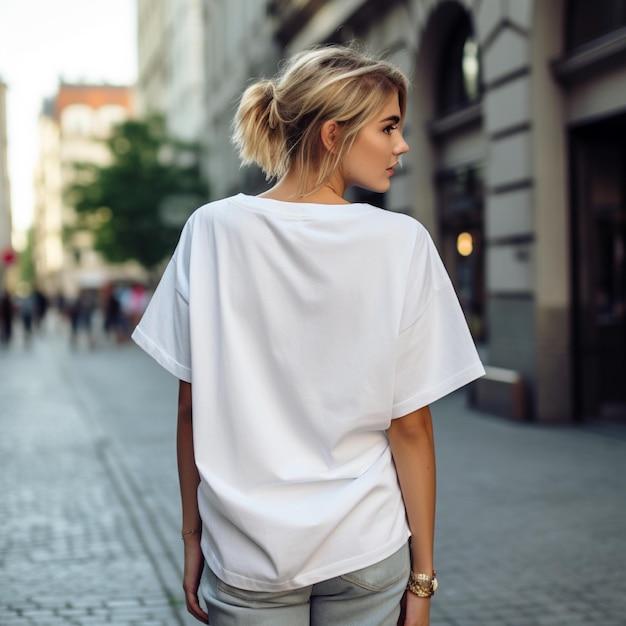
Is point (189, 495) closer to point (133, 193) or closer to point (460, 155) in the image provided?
point (460, 155)

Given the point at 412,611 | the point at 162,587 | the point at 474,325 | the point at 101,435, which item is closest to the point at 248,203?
the point at 412,611

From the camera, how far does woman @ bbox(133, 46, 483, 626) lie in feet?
5.36

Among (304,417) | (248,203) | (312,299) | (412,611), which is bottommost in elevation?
(412,611)

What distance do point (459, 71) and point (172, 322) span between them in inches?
459

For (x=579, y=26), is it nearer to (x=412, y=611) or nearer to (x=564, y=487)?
(x=564, y=487)

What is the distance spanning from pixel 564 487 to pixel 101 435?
17.1 feet

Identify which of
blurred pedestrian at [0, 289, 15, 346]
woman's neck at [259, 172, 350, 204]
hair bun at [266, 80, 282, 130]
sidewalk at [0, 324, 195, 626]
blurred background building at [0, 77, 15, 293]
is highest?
blurred background building at [0, 77, 15, 293]

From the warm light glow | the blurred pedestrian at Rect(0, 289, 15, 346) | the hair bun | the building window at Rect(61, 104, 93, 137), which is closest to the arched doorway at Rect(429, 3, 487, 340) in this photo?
the warm light glow

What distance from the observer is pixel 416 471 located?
172cm

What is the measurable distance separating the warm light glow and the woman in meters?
11.3

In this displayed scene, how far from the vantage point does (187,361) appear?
178cm

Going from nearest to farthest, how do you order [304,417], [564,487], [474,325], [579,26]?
1. [304,417]
2. [564,487]
3. [579,26]
4. [474,325]

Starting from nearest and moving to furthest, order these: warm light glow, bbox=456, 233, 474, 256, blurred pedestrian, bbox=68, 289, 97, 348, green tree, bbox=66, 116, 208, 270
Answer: warm light glow, bbox=456, 233, 474, 256, blurred pedestrian, bbox=68, 289, 97, 348, green tree, bbox=66, 116, 208, 270

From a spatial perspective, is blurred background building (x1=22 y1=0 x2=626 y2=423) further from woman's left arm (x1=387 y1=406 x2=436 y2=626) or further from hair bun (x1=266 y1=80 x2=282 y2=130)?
woman's left arm (x1=387 y1=406 x2=436 y2=626)
